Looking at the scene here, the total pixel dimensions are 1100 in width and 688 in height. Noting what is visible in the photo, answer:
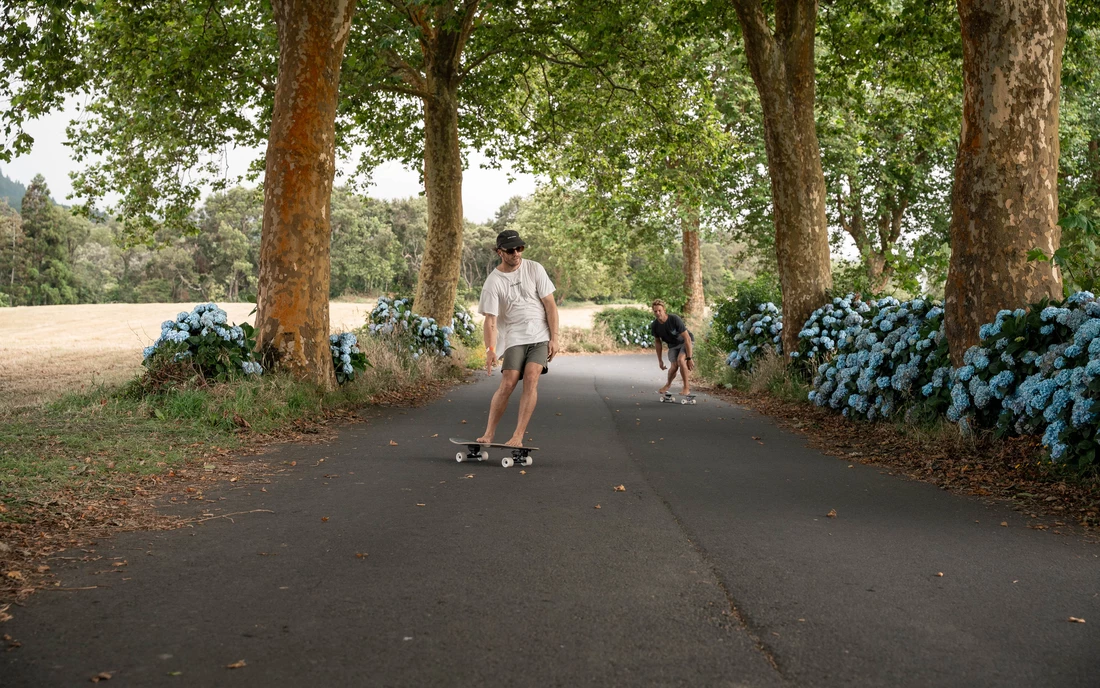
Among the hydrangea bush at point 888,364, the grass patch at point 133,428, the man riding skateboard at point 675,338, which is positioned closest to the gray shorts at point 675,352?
the man riding skateboard at point 675,338

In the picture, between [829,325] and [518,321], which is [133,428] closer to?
[518,321]

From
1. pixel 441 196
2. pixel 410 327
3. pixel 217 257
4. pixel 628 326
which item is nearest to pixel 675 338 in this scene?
pixel 410 327

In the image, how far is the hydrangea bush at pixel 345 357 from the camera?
14062mm

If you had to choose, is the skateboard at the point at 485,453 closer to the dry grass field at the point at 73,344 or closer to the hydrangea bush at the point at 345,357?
the hydrangea bush at the point at 345,357

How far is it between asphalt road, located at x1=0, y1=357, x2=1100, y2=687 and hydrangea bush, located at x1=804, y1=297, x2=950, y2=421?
2.79 metres

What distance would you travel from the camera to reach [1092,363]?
22.4 feet

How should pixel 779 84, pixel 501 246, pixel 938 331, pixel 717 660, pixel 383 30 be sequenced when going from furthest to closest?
pixel 383 30, pixel 779 84, pixel 938 331, pixel 501 246, pixel 717 660

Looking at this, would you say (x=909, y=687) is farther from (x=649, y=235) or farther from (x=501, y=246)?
(x=649, y=235)

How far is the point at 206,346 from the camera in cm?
1158

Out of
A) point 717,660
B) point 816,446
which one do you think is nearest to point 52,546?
point 717,660

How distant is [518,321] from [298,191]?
17.6ft

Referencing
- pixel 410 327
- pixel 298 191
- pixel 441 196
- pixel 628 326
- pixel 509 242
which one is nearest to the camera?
pixel 509 242

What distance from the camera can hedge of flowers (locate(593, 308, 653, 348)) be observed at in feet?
146

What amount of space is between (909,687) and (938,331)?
25.3ft
